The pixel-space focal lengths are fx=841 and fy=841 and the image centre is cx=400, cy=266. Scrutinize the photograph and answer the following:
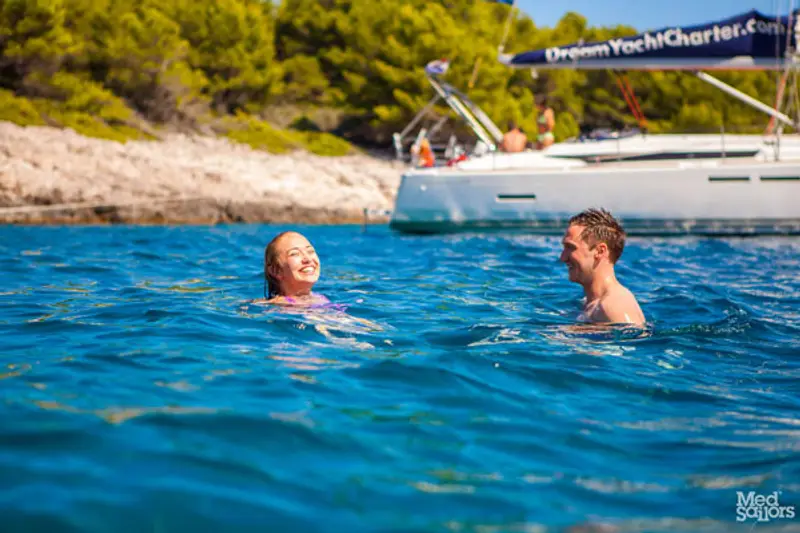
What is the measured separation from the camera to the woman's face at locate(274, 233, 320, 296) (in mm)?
5719

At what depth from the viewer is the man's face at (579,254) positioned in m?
5.39

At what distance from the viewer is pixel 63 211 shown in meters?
17.4

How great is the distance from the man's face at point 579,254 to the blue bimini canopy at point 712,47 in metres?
9.98

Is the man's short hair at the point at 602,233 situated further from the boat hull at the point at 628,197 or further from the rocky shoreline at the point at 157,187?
the rocky shoreline at the point at 157,187

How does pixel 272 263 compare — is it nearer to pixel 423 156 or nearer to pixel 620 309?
pixel 620 309

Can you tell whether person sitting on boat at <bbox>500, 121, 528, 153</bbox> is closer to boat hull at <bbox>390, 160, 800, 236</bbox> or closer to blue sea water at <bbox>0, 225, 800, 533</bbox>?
boat hull at <bbox>390, 160, 800, 236</bbox>

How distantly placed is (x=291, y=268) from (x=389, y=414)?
2600 millimetres

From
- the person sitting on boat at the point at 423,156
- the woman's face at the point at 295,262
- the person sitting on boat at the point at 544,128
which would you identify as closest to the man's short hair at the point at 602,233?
the woman's face at the point at 295,262

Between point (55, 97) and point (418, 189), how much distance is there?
19555 millimetres

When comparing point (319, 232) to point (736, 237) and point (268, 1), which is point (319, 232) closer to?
point (736, 237)

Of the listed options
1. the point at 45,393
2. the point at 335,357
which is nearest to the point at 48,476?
the point at 45,393

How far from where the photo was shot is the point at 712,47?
1395cm

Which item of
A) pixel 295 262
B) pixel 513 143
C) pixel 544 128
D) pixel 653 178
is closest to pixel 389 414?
pixel 295 262

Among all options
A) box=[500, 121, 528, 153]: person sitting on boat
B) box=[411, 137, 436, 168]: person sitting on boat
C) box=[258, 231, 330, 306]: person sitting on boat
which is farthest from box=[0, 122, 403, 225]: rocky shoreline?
box=[258, 231, 330, 306]: person sitting on boat
